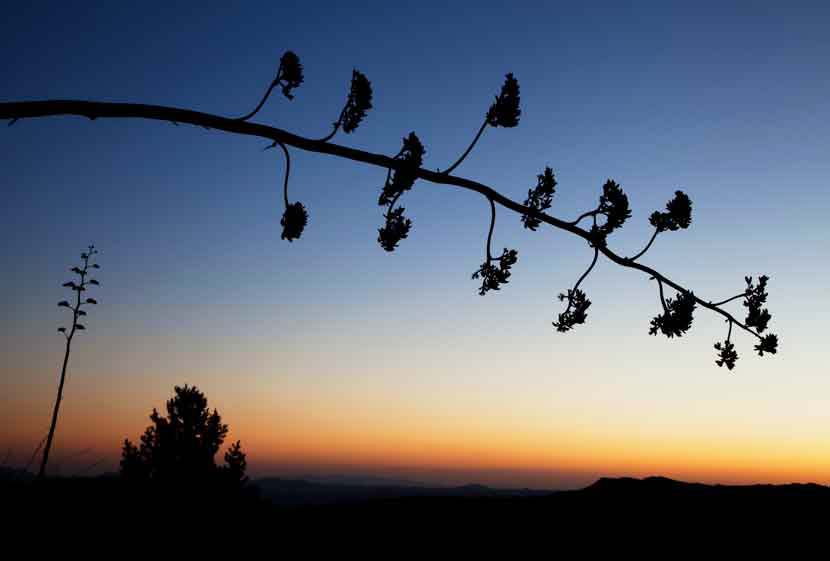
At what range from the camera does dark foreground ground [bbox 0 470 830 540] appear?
6.10 meters

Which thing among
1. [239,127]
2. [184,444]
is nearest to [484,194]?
[239,127]

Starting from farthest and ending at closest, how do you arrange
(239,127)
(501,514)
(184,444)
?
1. (184,444)
2. (501,514)
3. (239,127)

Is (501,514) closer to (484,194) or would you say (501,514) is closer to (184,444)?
(484,194)

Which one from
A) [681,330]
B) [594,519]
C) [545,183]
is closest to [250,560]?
[594,519]

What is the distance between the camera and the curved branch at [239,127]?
5195mm

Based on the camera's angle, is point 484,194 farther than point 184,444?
No

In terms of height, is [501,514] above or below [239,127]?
below

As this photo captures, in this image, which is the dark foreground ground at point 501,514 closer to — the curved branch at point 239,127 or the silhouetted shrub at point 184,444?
the curved branch at point 239,127

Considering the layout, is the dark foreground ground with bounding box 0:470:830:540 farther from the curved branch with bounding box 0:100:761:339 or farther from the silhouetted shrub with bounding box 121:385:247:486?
the silhouetted shrub with bounding box 121:385:247:486

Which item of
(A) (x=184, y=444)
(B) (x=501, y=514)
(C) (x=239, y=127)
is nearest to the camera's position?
(C) (x=239, y=127)

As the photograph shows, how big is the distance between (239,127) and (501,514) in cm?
441

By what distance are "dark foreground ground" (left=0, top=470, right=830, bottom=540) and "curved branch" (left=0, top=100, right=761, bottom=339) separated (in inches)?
104

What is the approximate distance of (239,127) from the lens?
5.62 m

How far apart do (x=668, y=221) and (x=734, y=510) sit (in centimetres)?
312
